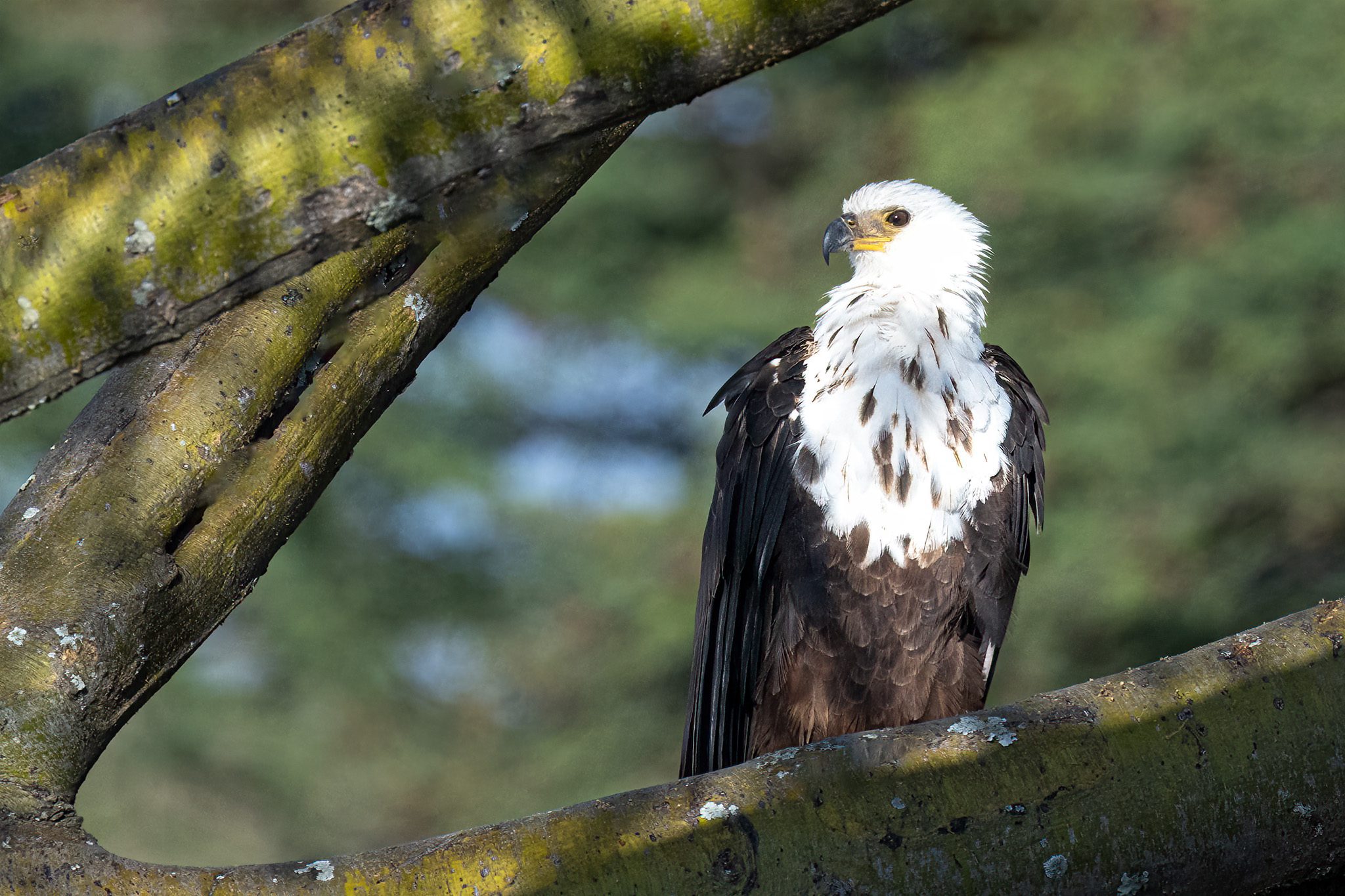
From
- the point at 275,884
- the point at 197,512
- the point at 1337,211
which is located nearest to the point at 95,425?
the point at 197,512

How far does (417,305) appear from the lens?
2590 mm

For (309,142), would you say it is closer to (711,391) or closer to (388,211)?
(388,211)

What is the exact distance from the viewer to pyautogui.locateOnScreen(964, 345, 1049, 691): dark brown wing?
369 cm

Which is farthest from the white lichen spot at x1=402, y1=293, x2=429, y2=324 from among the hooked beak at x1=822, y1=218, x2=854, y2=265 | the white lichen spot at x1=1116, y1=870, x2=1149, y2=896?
the hooked beak at x1=822, y1=218, x2=854, y2=265

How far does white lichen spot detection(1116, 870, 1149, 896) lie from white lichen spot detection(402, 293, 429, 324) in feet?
5.23

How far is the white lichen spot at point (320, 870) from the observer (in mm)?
1816

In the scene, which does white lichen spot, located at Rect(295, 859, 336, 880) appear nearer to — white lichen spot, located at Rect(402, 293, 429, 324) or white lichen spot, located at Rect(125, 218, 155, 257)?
white lichen spot, located at Rect(125, 218, 155, 257)

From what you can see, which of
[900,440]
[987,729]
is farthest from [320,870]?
[900,440]

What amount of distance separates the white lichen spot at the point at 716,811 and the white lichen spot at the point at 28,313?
1083 mm

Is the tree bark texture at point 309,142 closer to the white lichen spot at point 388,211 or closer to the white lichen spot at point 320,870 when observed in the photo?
the white lichen spot at point 388,211

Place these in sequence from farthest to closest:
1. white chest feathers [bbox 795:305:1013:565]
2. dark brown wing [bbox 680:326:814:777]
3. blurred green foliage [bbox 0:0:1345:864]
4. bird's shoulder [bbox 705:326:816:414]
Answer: blurred green foliage [bbox 0:0:1345:864] → bird's shoulder [bbox 705:326:816:414] → dark brown wing [bbox 680:326:814:777] → white chest feathers [bbox 795:305:1013:565]

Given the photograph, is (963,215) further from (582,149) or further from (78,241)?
(78,241)

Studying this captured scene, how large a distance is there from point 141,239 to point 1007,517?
2.81 m

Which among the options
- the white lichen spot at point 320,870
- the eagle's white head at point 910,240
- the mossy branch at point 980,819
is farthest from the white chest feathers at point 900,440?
the white lichen spot at point 320,870
